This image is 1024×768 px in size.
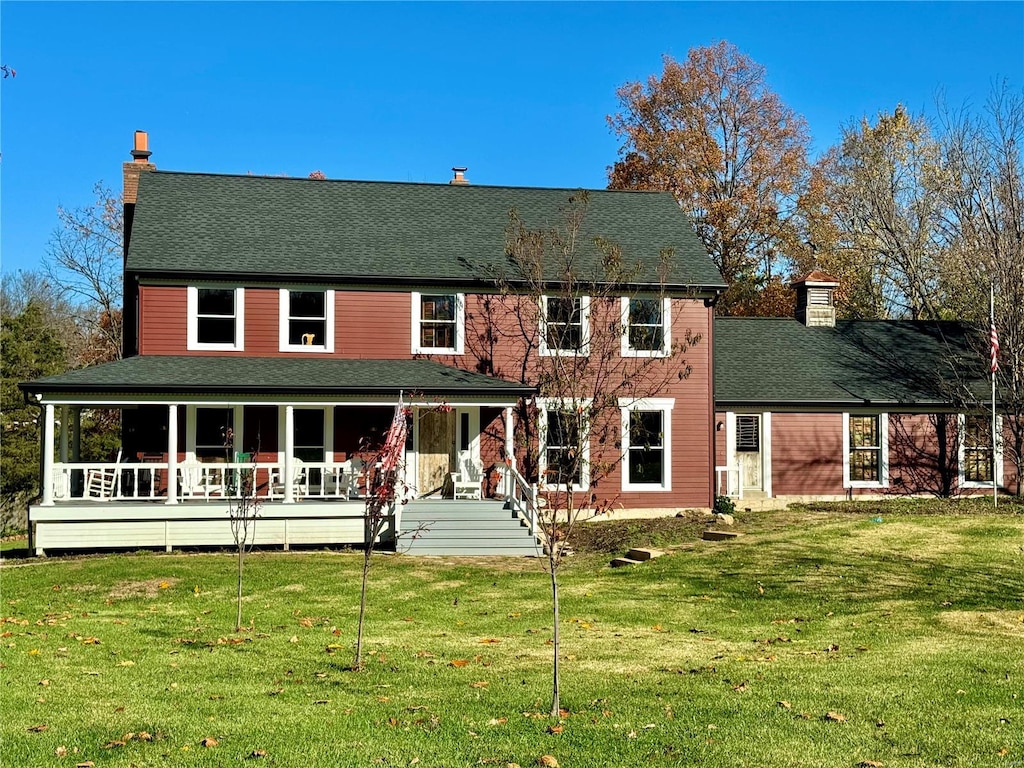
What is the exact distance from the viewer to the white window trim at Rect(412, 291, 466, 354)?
2502 centimetres

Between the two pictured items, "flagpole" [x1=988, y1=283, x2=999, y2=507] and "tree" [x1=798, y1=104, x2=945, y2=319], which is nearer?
"flagpole" [x1=988, y1=283, x2=999, y2=507]

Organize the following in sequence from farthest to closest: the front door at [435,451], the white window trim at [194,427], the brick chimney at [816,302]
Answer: the brick chimney at [816,302] < the front door at [435,451] < the white window trim at [194,427]

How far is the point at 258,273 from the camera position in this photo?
943 inches

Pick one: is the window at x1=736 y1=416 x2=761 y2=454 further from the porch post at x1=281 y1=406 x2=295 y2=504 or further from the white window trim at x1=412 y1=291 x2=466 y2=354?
the porch post at x1=281 y1=406 x2=295 y2=504

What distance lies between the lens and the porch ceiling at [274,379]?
832 inches

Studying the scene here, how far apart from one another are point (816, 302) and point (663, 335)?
847 centimetres

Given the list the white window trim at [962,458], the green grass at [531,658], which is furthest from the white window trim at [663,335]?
the white window trim at [962,458]

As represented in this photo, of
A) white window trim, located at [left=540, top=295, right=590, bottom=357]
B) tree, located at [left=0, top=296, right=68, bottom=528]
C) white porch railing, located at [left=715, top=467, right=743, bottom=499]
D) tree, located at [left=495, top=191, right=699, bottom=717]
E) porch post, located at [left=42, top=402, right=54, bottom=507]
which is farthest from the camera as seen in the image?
tree, located at [left=0, top=296, right=68, bottom=528]

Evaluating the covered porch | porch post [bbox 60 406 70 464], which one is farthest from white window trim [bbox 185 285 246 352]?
porch post [bbox 60 406 70 464]

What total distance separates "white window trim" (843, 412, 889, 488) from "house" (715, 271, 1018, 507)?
26 millimetres

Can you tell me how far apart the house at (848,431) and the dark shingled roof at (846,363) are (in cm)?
5

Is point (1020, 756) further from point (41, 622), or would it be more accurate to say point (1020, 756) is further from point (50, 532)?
point (50, 532)

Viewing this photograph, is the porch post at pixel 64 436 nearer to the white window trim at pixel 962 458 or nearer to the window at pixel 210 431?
the window at pixel 210 431

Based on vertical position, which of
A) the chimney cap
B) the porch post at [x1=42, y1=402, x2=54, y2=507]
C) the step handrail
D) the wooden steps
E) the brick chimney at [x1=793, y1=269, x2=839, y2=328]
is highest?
the chimney cap
